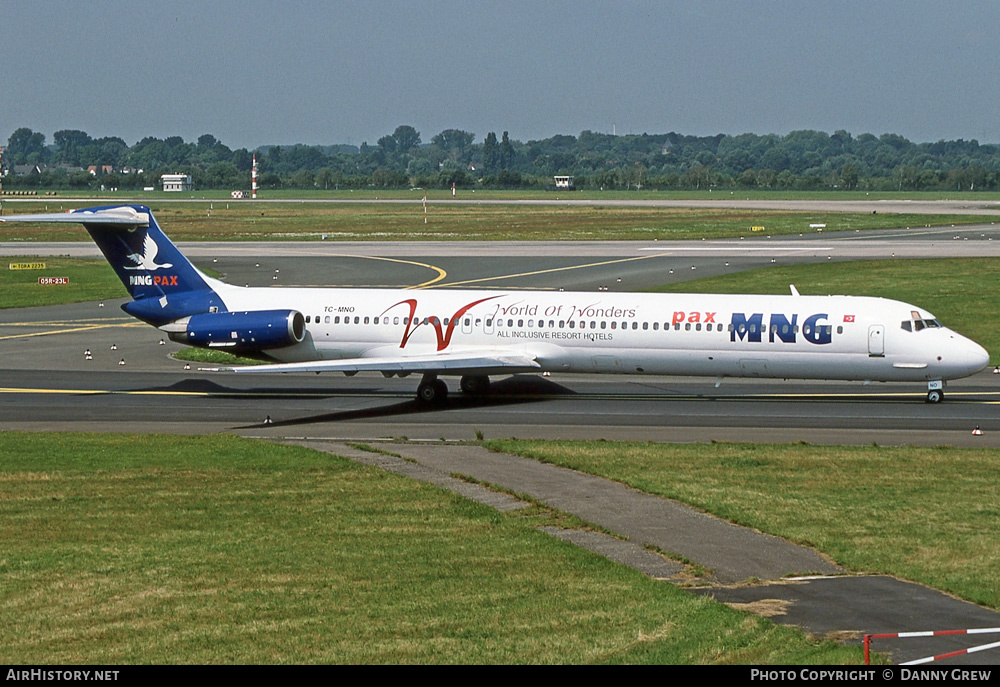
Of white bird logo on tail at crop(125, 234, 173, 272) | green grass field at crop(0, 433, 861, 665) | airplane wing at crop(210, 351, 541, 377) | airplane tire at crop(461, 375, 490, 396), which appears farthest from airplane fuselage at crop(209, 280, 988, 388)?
green grass field at crop(0, 433, 861, 665)

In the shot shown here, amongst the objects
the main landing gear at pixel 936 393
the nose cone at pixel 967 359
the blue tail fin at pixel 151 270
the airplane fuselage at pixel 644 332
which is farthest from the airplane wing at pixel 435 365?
the nose cone at pixel 967 359

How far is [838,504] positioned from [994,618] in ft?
24.0

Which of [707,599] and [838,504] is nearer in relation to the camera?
[707,599]

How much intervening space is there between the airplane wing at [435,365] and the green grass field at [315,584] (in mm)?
9640

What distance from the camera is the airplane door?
35156 mm

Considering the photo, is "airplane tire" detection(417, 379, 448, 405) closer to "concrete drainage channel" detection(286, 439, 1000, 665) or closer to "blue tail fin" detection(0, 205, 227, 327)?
"blue tail fin" detection(0, 205, 227, 327)

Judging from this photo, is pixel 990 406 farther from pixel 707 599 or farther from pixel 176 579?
pixel 176 579

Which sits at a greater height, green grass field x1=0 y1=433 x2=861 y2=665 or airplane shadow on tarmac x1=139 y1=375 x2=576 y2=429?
green grass field x1=0 y1=433 x2=861 y2=665

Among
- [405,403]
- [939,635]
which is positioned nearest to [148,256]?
[405,403]

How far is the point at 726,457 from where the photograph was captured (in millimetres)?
28094

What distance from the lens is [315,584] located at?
693 inches

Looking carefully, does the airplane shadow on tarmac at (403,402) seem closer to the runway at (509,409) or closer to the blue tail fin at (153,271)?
the runway at (509,409)

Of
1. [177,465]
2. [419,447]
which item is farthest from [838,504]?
[177,465]

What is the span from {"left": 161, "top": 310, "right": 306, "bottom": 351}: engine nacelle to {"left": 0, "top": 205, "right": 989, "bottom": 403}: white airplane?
0.14 ft
